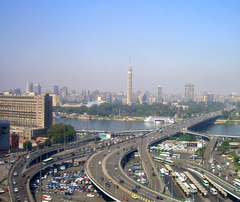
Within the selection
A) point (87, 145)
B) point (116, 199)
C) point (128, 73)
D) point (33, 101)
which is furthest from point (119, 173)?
point (128, 73)

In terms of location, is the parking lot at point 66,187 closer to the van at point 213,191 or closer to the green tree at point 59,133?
the van at point 213,191

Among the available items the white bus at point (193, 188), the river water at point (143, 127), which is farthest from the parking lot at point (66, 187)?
the river water at point (143, 127)

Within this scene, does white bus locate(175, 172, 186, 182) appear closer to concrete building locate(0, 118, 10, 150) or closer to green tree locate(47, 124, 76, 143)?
concrete building locate(0, 118, 10, 150)

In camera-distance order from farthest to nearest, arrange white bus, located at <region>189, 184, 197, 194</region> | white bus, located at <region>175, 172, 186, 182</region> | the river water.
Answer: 1. the river water
2. white bus, located at <region>175, 172, 186, 182</region>
3. white bus, located at <region>189, 184, 197, 194</region>

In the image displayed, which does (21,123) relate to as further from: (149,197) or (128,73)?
(128,73)

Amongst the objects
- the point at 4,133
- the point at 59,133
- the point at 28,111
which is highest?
the point at 4,133

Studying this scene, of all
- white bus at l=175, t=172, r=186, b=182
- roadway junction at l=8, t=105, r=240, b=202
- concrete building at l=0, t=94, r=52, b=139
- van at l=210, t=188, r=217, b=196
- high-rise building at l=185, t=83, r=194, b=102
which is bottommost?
van at l=210, t=188, r=217, b=196

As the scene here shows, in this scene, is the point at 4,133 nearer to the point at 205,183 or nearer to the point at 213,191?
the point at 213,191

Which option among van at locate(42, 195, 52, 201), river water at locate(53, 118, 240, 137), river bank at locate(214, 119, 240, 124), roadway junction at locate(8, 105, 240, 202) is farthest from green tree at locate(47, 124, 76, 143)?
river bank at locate(214, 119, 240, 124)

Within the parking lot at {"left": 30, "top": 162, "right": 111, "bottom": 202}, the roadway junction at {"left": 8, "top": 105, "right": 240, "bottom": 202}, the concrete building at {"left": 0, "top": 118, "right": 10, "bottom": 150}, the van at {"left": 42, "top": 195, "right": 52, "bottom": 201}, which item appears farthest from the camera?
the parking lot at {"left": 30, "top": 162, "right": 111, "bottom": 202}

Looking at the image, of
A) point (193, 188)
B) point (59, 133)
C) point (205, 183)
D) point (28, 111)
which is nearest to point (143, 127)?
point (28, 111)
